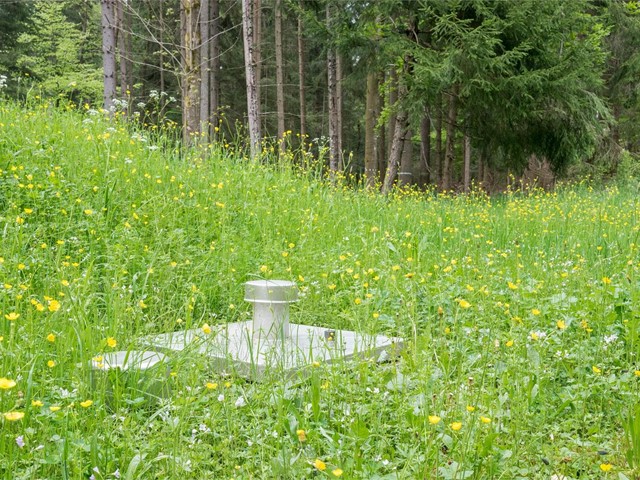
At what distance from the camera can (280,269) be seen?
4.16 meters

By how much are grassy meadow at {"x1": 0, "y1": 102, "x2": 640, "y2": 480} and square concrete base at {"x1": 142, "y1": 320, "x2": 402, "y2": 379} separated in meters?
0.07

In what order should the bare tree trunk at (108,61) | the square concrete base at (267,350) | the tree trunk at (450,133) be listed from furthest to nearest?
the bare tree trunk at (108,61)
the tree trunk at (450,133)
the square concrete base at (267,350)

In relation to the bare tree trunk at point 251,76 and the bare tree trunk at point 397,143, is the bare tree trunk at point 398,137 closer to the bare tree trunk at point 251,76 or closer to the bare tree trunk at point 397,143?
the bare tree trunk at point 397,143

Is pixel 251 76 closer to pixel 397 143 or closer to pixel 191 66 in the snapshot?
pixel 191 66

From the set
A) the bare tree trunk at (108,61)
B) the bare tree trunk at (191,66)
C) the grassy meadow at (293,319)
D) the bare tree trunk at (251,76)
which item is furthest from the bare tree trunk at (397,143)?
the bare tree trunk at (108,61)

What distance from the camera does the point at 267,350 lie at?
8.97 feet

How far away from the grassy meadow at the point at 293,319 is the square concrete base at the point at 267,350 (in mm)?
71

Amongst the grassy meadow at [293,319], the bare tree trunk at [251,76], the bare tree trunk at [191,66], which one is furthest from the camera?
the bare tree trunk at [251,76]

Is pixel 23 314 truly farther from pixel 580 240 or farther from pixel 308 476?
pixel 580 240

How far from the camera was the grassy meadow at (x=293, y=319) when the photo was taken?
2031 millimetres

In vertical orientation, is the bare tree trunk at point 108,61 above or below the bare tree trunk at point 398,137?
above

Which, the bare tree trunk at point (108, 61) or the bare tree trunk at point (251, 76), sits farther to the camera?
the bare tree trunk at point (108, 61)

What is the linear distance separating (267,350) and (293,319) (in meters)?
1.07

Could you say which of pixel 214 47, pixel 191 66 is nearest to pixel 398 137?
pixel 191 66
